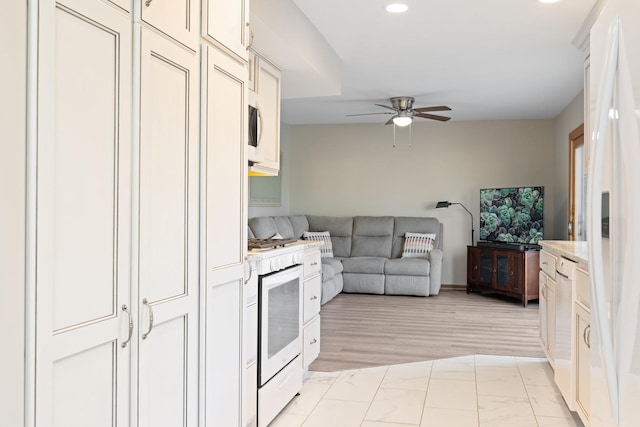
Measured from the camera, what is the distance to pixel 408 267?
7.31m

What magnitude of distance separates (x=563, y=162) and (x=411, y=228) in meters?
2.19

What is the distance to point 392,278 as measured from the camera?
739cm

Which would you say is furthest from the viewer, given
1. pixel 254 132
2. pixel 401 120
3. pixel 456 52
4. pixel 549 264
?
pixel 401 120

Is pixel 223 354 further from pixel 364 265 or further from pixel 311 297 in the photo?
pixel 364 265

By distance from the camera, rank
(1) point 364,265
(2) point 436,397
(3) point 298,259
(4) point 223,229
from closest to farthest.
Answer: (4) point 223,229
(3) point 298,259
(2) point 436,397
(1) point 364,265

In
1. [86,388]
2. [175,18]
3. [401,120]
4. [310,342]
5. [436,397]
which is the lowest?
[436,397]

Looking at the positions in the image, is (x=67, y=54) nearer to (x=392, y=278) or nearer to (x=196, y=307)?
(x=196, y=307)

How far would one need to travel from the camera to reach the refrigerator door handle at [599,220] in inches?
45.3

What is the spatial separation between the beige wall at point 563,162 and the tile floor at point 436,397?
10.9 ft

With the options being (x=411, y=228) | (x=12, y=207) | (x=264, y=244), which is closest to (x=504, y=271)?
(x=411, y=228)

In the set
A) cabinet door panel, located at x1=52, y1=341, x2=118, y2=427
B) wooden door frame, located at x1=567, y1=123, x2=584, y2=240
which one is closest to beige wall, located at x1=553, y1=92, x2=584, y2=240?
wooden door frame, located at x1=567, y1=123, x2=584, y2=240

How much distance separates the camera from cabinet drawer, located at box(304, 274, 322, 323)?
139 inches

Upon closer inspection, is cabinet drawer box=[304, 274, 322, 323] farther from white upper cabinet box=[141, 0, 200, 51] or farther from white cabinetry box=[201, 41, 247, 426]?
white upper cabinet box=[141, 0, 200, 51]

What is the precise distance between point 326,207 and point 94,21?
7.29 metres
